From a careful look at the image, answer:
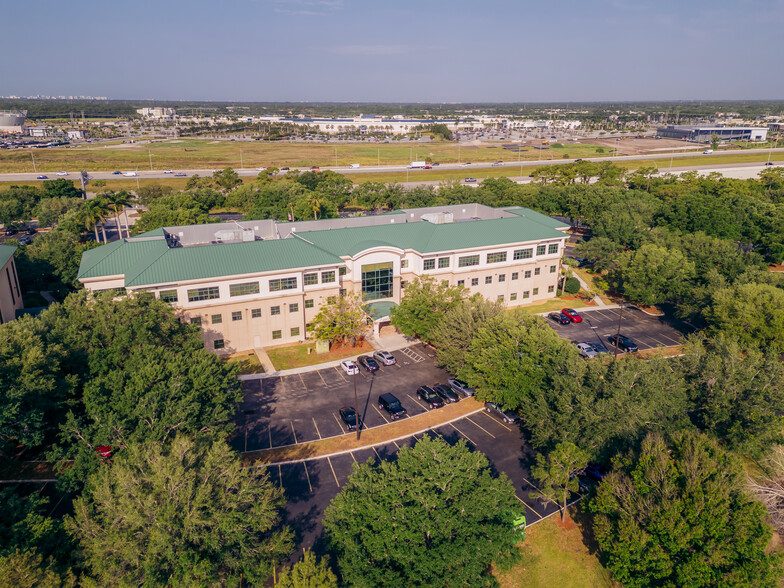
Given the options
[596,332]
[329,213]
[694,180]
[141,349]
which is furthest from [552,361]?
[694,180]

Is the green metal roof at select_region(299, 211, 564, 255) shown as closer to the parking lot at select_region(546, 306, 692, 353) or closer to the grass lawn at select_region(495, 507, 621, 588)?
the parking lot at select_region(546, 306, 692, 353)

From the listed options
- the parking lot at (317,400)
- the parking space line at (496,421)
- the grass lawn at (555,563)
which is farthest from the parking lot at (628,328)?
the grass lawn at (555,563)

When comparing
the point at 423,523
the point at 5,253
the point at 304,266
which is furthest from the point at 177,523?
the point at 5,253

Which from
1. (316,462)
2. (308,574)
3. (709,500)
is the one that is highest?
(709,500)

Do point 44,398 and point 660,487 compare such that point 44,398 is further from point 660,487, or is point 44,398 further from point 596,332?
point 596,332

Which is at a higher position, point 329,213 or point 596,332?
point 329,213
